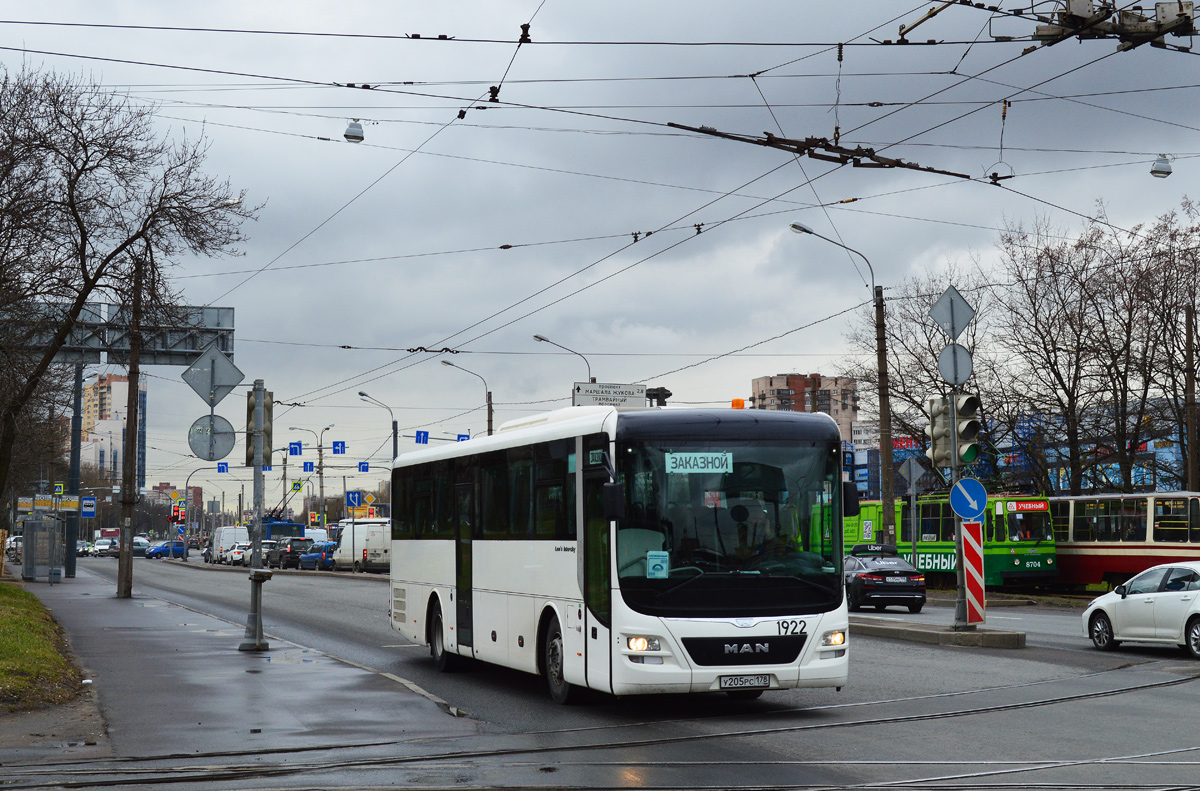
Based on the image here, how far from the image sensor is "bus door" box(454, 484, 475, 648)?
14898mm

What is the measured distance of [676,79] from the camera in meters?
17.7

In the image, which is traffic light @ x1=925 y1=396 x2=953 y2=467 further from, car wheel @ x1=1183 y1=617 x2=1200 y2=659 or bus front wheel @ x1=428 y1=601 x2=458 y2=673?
bus front wheel @ x1=428 y1=601 x2=458 y2=673

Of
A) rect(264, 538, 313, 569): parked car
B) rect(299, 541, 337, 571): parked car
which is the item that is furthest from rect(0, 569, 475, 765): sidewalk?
rect(264, 538, 313, 569): parked car

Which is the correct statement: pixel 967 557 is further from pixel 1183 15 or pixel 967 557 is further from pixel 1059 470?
pixel 1059 470

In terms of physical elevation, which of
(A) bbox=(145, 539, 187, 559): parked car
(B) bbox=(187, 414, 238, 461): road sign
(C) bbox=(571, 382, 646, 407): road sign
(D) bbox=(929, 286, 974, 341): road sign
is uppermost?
(C) bbox=(571, 382, 646, 407): road sign

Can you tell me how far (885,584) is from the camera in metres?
29.0

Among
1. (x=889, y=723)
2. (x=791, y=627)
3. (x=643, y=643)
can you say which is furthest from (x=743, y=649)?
(x=889, y=723)

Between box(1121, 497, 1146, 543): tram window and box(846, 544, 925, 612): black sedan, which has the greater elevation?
box(1121, 497, 1146, 543): tram window

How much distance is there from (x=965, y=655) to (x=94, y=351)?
20.4 metres

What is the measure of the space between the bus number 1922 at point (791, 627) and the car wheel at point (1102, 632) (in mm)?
8891

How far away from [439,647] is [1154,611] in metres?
9.49

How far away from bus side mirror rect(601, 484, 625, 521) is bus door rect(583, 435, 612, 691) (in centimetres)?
24

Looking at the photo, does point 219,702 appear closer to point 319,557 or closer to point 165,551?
point 319,557

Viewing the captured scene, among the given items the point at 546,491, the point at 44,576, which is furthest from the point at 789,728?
the point at 44,576
